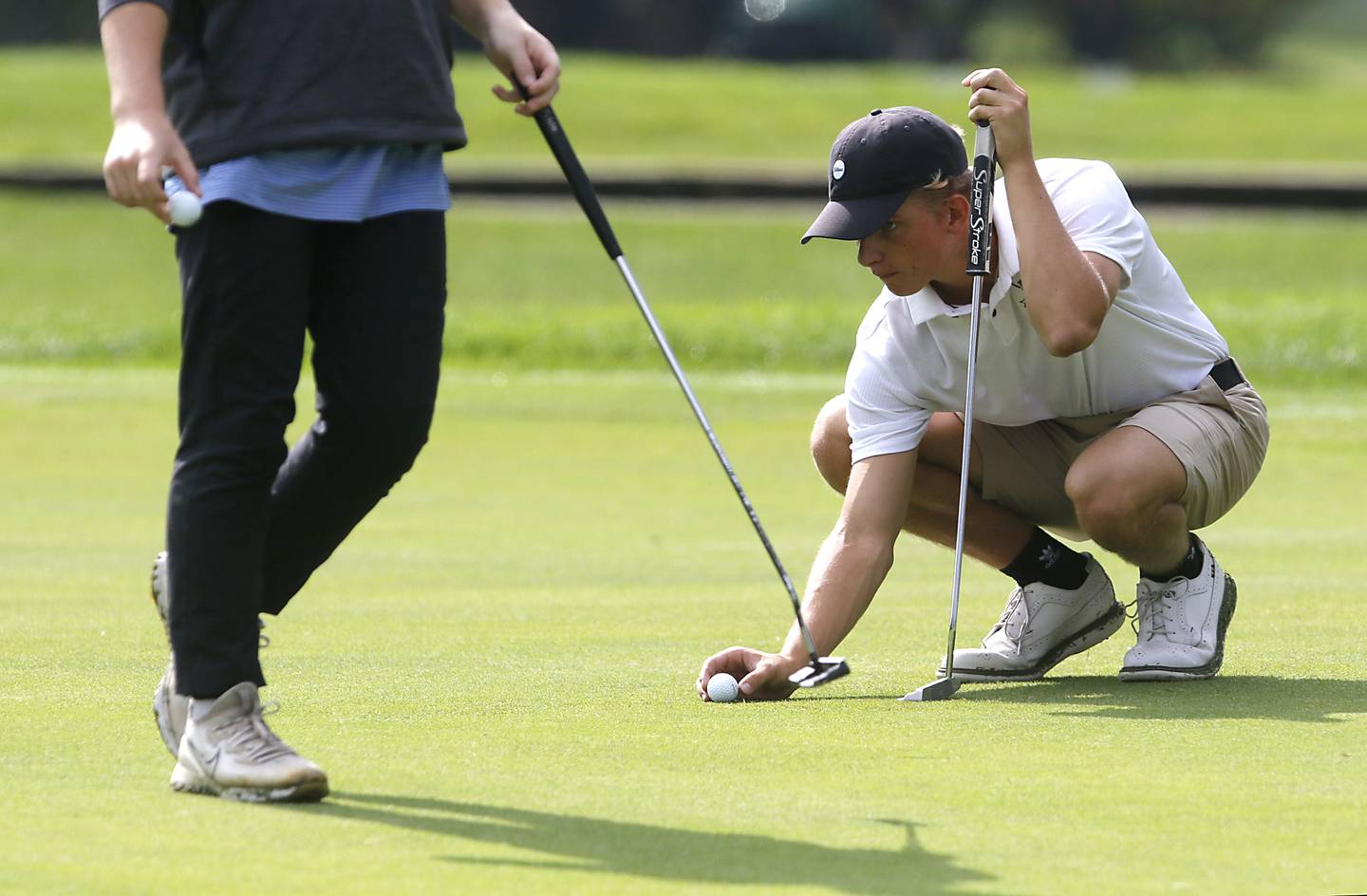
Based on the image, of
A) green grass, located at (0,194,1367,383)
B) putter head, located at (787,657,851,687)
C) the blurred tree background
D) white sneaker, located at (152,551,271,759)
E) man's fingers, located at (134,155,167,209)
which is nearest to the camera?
man's fingers, located at (134,155,167,209)

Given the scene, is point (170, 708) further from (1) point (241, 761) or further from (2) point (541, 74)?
(2) point (541, 74)

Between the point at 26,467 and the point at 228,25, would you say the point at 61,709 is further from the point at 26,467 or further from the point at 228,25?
the point at 26,467

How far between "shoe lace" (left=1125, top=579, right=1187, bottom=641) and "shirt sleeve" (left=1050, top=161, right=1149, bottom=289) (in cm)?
64

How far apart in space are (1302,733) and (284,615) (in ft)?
8.83

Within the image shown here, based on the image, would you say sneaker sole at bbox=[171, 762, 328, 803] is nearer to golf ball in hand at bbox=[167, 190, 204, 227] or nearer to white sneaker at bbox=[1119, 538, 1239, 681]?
golf ball in hand at bbox=[167, 190, 204, 227]

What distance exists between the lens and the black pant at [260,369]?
3.37 m

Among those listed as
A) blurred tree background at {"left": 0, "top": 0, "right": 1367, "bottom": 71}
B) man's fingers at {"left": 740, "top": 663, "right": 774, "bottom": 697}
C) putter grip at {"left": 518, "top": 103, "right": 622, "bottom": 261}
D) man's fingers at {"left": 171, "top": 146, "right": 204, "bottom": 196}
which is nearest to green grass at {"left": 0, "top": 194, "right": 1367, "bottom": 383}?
man's fingers at {"left": 740, "top": 663, "right": 774, "bottom": 697}

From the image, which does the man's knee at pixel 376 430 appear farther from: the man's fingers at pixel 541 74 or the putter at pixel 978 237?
the putter at pixel 978 237

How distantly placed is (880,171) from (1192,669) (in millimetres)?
1196

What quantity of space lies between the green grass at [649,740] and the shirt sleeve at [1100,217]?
85 cm

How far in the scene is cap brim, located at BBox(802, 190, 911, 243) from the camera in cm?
421

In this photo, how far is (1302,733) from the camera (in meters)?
3.83

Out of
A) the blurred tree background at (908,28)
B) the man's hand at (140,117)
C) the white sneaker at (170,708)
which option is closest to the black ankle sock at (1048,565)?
the white sneaker at (170,708)

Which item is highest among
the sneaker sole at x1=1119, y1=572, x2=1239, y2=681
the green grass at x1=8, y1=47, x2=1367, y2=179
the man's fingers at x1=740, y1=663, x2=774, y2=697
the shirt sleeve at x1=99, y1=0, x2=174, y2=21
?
the shirt sleeve at x1=99, y1=0, x2=174, y2=21
